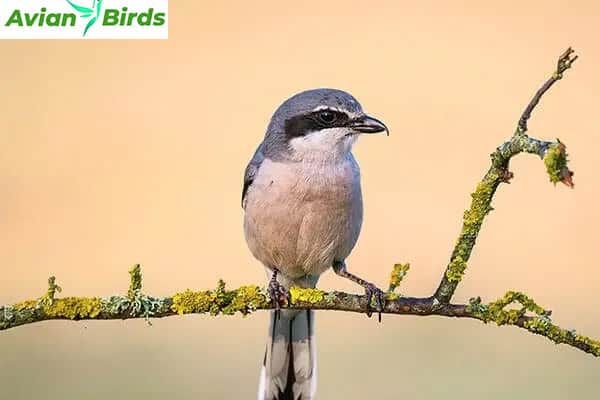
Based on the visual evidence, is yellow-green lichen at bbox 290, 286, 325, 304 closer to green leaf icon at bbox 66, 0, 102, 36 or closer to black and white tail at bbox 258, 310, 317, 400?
black and white tail at bbox 258, 310, 317, 400

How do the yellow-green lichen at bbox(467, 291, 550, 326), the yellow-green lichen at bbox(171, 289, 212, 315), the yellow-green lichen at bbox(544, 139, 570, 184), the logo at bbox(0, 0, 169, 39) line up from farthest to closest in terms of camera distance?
the logo at bbox(0, 0, 169, 39) < the yellow-green lichen at bbox(171, 289, 212, 315) < the yellow-green lichen at bbox(467, 291, 550, 326) < the yellow-green lichen at bbox(544, 139, 570, 184)

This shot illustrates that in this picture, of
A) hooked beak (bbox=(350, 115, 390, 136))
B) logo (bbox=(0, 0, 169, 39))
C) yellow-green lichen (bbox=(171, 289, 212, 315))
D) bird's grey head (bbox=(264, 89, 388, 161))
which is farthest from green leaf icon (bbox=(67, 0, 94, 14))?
yellow-green lichen (bbox=(171, 289, 212, 315))

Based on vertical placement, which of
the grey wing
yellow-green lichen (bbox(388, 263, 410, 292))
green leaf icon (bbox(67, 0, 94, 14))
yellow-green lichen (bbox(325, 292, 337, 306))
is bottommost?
yellow-green lichen (bbox(325, 292, 337, 306))

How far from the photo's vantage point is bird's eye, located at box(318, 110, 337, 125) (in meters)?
4.85

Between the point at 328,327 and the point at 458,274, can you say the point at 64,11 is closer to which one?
the point at 328,327

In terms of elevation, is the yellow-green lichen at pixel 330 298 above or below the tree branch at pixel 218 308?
above

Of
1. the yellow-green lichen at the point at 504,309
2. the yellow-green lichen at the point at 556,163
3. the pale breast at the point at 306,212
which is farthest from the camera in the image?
the pale breast at the point at 306,212

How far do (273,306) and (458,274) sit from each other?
2.18 ft

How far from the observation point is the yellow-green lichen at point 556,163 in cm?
261

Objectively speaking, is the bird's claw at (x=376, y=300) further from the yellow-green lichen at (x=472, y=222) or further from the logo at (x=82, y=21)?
the logo at (x=82, y=21)

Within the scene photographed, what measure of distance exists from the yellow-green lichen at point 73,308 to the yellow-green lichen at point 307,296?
705 mm

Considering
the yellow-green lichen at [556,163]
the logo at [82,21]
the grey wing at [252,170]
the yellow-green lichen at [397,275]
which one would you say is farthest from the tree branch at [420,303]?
the logo at [82,21]

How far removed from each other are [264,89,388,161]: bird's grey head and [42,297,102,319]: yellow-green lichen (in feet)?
6.16

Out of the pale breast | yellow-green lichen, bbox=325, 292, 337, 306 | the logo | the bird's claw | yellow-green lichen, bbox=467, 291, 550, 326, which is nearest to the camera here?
yellow-green lichen, bbox=467, 291, 550, 326
